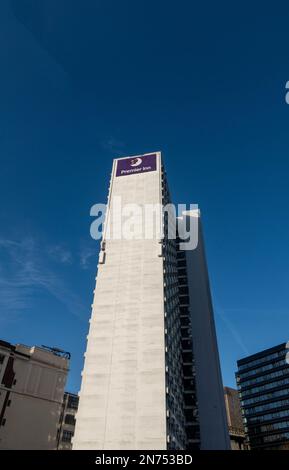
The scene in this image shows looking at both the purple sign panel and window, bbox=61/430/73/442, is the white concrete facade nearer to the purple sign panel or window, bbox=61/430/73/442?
the purple sign panel

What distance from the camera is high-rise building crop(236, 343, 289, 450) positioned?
145m

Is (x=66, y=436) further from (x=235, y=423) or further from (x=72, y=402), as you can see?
(x=235, y=423)

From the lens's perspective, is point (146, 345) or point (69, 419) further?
point (69, 419)

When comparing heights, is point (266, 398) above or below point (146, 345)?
above

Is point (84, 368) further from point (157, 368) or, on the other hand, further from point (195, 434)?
point (195, 434)

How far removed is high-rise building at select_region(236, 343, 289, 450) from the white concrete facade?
110 metres

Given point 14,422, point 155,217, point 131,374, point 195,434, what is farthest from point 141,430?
point 155,217

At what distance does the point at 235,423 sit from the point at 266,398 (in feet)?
143

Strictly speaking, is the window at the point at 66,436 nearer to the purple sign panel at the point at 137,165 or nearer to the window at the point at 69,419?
the window at the point at 69,419

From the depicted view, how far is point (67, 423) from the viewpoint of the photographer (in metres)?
108

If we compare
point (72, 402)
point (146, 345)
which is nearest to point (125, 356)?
point (146, 345)

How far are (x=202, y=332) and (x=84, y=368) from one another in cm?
3788

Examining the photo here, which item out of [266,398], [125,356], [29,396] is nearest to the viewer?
[125,356]

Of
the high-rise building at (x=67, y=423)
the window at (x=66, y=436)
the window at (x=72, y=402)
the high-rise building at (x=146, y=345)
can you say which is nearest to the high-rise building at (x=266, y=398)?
the high-rise building at (x=146, y=345)
